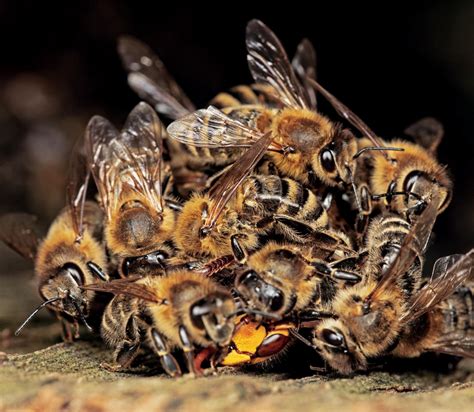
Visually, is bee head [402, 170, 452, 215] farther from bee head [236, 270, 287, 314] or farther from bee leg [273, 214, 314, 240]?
bee head [236, 270, 287, 314]

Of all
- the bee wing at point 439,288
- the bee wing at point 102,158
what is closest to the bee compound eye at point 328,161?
the bee wing at point 439,288

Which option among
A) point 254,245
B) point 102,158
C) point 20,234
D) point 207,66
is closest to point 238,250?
point 254,245

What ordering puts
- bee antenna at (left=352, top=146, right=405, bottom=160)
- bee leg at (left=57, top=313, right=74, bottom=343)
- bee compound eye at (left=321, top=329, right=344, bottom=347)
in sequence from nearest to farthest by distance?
bee compound eye at (left=321, top=329, right=344, bottom=347), bee leg at (left=57, top=313, right=74, bottom=343), bee antenna at (left=352, top=146, right=405, bottom=160)

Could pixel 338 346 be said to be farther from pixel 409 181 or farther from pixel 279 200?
pixel 409 181

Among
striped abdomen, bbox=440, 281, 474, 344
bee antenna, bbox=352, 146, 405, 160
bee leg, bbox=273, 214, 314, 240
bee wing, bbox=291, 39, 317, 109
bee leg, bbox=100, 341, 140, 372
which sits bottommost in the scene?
striped abdomen, bbox=440, 281, 474, 344

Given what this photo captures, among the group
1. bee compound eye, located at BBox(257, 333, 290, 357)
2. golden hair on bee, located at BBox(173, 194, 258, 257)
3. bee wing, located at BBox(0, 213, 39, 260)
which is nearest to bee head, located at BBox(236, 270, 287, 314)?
bee compound eye, located at BBox(257, 333, 290, 357)
